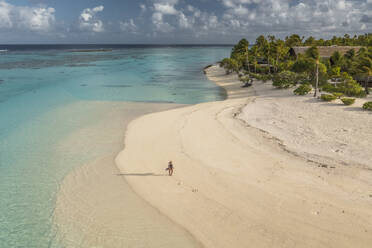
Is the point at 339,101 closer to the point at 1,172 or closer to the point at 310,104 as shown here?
the point at 310,104

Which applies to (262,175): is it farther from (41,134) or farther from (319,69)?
(319,69)

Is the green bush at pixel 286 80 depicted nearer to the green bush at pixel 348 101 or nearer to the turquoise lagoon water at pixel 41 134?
the turquoise lagoon water at pixel 41 134

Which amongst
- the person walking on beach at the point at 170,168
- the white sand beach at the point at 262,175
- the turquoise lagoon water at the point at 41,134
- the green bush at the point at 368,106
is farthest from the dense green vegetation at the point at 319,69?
the person walking on beach at the point at 170,168

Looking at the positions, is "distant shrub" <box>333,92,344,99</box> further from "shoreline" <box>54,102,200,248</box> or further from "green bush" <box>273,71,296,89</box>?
"shoreline" <box>54,102,200,248</box>

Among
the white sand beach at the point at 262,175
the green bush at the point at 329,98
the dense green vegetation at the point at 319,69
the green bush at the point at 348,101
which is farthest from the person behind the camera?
the dense green vegetation at the point at 319,69

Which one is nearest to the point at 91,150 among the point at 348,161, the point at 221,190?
the point at 221,190

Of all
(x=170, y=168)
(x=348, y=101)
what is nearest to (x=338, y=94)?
(x=348, y=101)

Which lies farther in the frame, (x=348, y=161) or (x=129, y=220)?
(x=348, y=161)

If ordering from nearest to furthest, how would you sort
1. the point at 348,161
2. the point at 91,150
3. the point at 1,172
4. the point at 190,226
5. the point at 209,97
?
the point at 190,226 → the point at 348,161 → the point at 1,172 → the point at 91,150 → the point at 209,97
